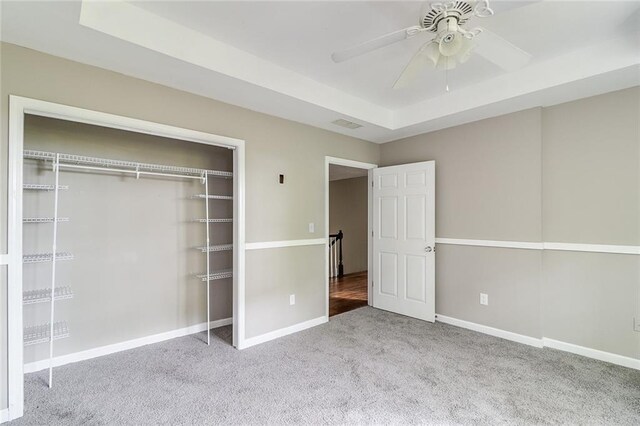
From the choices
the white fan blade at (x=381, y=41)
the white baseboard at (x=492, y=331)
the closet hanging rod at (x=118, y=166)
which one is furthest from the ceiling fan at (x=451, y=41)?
the white baseboard at (x=492, y=331)

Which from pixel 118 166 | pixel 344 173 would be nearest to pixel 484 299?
pixel 344 173

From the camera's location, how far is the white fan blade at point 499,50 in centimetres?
174

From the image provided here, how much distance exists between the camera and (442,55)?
1971 millimetres

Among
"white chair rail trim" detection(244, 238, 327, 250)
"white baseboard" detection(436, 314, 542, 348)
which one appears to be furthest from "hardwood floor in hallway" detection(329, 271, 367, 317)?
"white baseboard" detection(436, 314, 542, 348)

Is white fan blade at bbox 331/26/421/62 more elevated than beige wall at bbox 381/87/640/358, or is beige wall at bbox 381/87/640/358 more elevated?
white fan blade at bbox 331/26/421/62

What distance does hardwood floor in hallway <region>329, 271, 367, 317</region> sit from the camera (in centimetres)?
453

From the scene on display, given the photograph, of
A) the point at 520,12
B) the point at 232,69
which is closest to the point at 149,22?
the point at 232,69

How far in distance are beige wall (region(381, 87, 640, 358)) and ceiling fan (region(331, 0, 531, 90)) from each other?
1.56 m

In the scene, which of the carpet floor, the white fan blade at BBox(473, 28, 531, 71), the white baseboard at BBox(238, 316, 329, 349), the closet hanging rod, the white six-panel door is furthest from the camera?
the white six-panel door

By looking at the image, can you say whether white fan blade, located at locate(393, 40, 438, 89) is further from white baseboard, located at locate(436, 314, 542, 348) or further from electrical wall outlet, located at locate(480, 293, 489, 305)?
white baseboard, located at locate(436, 314, 542, 348)

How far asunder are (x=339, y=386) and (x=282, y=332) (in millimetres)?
1190

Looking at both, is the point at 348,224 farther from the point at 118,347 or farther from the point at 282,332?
the point at 118,347

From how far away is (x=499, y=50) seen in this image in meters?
1.86

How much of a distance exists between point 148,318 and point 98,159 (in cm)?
165
